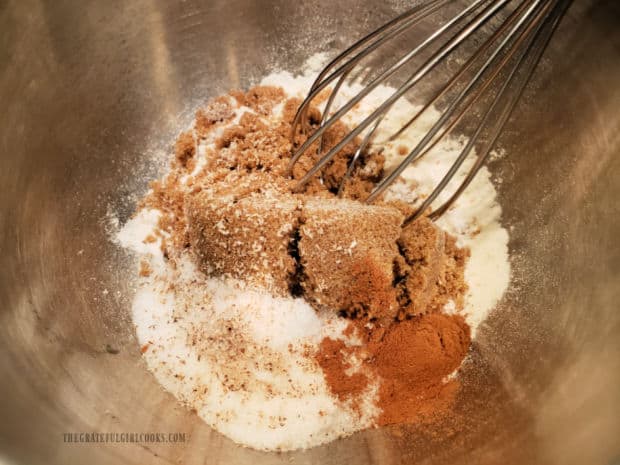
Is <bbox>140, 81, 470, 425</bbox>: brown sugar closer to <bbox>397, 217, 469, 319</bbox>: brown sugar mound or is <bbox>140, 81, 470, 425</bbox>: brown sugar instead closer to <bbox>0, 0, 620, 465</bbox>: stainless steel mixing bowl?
<bbox>397, 217, 469, 319</bbox>: brown sugar mound

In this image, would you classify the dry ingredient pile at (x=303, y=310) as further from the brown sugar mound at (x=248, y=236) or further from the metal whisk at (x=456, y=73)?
the metal whisk at (x=456, y=73)

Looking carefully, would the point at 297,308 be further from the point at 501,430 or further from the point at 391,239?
the point at 501,430

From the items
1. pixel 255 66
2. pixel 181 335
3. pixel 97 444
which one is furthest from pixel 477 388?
pixel 255 66

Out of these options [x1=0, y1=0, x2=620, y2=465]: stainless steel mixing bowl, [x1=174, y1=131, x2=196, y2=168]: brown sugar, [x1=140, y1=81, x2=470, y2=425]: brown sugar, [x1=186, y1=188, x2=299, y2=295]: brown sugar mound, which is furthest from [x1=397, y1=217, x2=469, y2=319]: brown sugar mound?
[x1=174, y1=131, x2=196, y2=168]: brown sugar

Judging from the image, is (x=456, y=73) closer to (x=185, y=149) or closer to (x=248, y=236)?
(x=248, y=236)

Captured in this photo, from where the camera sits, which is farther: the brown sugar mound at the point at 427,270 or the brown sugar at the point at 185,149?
the brown sugar at the point at 185,149

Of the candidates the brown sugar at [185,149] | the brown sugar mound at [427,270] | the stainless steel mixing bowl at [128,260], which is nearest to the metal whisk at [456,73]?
the brown sugar mound at [427,270]

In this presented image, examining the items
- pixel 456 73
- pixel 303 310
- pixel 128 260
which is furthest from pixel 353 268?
pixel 128 260
